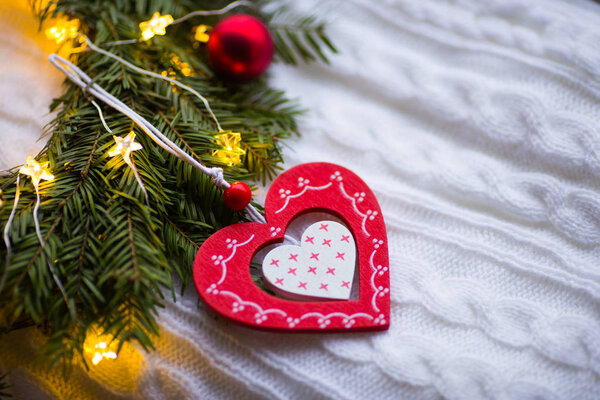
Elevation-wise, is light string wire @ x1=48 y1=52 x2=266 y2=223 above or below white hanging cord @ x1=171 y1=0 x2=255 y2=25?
below

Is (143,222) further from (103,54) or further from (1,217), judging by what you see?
(103,54)

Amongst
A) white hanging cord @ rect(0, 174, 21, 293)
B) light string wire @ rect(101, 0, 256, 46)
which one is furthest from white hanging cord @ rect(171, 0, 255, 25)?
white hanging cord @ rect(0, 174, 21, 293)

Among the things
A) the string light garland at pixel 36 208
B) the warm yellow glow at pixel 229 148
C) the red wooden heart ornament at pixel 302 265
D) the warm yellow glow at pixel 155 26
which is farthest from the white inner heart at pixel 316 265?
the warm yellow glow at pixel 155 26

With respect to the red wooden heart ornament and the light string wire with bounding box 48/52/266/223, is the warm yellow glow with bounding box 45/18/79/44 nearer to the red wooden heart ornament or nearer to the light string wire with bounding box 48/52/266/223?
the light string wire with bounding box 48/52/266/223

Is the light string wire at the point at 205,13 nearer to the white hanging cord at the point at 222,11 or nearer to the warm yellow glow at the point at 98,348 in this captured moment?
the white hanging cord at the point at 222,11

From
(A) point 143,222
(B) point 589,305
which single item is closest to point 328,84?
(A) point 143,222

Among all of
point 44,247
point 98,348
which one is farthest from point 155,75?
point 98,348
